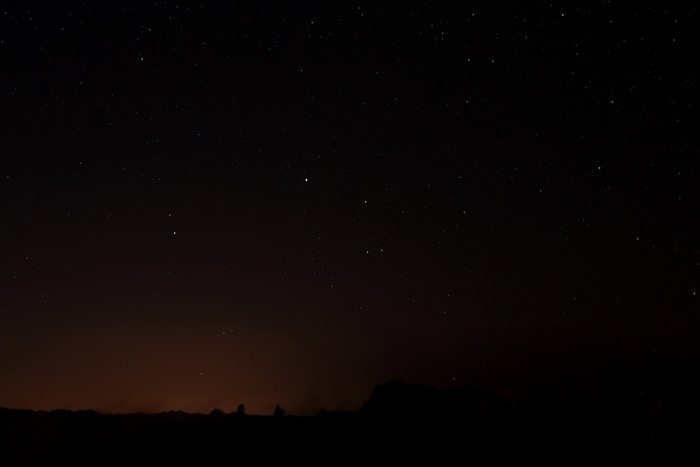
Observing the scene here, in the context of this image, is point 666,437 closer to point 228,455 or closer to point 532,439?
point 532,439

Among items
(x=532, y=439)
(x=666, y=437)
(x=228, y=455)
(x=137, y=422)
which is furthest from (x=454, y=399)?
(x=137, y=422)

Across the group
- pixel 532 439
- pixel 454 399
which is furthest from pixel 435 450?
pixel 454 399

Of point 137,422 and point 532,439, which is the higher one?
point 137,422

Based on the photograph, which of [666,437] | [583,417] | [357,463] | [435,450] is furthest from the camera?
[583,417]

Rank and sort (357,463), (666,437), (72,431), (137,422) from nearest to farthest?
(72,431)
(137,422)
(357,463)
(666,437)

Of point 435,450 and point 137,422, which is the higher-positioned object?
point 137,422

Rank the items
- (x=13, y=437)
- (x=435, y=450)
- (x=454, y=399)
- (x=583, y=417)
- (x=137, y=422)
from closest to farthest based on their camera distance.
A: (x=13, y=437), (x=137, y=422), (x=435, y=450), (x=583, y=417), (x=454, y=399)

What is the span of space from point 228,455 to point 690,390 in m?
21.6

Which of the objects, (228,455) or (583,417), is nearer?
(228,455)

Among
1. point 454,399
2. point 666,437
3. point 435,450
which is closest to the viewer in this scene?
point 435,450

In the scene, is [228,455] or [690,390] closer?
[228,455]

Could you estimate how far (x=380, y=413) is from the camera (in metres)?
28.6

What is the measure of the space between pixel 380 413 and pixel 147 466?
1108cm

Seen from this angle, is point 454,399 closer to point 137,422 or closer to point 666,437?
point 666,437
